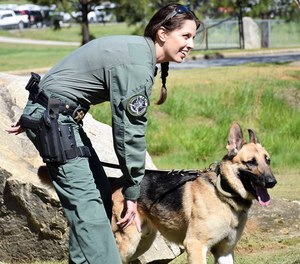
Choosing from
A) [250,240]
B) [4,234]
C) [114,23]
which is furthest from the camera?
[114,23]

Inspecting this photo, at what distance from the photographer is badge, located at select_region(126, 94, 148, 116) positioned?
4.50 meters

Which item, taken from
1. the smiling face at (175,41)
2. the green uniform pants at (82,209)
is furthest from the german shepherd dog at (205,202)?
the smiling face at (175,41)

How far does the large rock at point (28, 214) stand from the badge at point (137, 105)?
2580 millimetres

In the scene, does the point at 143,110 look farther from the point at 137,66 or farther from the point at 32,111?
the point at 32,111

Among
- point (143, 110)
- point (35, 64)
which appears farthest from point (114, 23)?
point (143, 110)

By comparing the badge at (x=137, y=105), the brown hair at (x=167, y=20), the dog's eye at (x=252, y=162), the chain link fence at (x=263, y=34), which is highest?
the brown hair at (x=167, y=20)

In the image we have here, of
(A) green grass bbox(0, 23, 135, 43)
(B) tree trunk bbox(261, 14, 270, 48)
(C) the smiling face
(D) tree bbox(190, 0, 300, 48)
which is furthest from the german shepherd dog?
(A) green grass bbox(0, 23, 135, 43)

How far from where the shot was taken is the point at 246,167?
21.4ft

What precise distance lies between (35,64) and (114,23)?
121ft

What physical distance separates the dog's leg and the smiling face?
2.12 m

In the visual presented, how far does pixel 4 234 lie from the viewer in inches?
299

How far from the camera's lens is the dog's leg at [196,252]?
21.2 ft

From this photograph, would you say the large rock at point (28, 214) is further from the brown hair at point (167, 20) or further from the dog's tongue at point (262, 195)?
the brown hair at point (167, 20)

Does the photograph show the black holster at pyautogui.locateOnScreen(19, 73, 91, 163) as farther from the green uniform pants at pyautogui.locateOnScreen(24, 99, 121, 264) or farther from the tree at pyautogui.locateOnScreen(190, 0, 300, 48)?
the tree at pyautogui.locateOnScreen(190, 0, 300, 48)
